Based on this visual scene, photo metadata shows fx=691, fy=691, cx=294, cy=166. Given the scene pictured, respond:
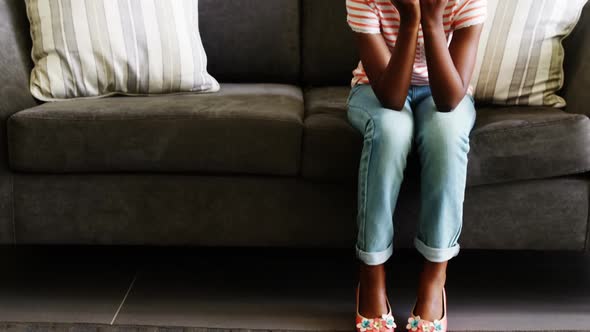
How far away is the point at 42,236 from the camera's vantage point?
1525mm

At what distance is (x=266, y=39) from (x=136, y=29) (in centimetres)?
40

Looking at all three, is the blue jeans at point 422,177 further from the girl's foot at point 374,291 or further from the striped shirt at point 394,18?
the striped shirt at point 394,18

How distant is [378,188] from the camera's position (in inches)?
52.6

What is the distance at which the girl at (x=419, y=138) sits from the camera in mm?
1324

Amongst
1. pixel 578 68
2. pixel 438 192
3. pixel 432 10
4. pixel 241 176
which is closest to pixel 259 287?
pixel 241 176

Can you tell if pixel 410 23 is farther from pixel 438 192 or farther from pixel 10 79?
pixel 10 79

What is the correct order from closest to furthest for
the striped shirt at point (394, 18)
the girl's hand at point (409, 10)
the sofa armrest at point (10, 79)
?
the girl's hand at point (409, 10) < the striped shirt at point (394, 18) < the sofa armrest at point (10, 79)

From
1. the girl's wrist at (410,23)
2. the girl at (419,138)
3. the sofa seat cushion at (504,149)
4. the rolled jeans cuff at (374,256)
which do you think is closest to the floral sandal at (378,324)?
the girl at (419,138)

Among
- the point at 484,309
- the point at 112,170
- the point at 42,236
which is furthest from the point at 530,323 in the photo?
the point at 42,236

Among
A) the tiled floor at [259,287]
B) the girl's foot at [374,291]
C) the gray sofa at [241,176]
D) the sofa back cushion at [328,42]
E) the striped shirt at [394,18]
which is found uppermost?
the striped shirt at [394,18]

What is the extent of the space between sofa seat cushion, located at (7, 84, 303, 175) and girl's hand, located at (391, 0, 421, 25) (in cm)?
34

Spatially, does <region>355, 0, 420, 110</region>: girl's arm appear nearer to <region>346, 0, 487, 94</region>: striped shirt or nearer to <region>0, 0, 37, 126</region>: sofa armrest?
<region>346, 0, 487, 94</region>: striped shirt

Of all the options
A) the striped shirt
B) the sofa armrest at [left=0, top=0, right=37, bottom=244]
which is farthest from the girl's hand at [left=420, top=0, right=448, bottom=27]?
the sofa armrest at [left=0, top=0, right=37, bottom=244]

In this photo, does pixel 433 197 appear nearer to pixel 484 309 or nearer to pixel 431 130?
pixel 431 130
